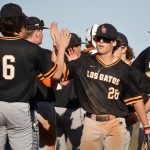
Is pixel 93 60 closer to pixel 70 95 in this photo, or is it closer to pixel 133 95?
pixel 133 95

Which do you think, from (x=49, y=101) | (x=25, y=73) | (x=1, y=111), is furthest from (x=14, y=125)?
(x=49, y=101)

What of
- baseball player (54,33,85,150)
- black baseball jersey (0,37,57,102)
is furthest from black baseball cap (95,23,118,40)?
baseball player (54,33,85,150)

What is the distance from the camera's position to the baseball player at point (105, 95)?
6496 mm

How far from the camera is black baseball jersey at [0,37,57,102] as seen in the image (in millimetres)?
5562

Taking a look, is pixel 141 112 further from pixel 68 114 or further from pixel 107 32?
pixel 68 114

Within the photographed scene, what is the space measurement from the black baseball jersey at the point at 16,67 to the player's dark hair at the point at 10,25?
9 centimetres

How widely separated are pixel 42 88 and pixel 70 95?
0.94m

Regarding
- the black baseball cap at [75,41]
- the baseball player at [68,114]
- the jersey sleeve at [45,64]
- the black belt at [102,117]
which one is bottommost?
the baseball player at [68,114]

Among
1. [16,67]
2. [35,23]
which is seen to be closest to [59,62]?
[16,67]

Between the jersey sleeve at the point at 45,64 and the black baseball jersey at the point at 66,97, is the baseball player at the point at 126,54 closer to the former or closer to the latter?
the black baseball jersey at the point at 66,97

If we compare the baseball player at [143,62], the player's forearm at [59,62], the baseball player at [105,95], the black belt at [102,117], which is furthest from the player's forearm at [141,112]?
the player's forearm at [59,62]

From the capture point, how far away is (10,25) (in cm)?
571

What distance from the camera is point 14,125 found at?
5.62 m

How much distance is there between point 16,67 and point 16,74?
0.27 feet
